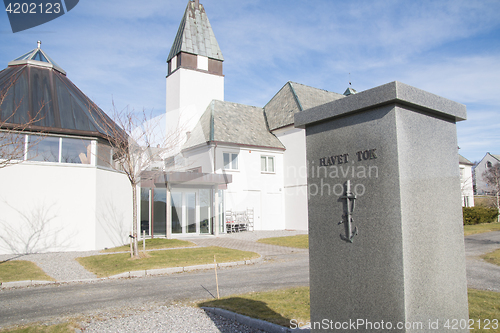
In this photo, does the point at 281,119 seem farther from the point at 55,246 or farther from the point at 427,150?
the point at 427,150

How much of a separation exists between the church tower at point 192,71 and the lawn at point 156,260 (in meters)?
18.8

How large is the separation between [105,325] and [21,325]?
147cm

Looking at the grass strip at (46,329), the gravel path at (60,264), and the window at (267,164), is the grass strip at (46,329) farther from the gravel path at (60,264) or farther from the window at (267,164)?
the window at (267,164)

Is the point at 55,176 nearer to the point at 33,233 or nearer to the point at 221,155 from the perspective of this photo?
the point at 33,233

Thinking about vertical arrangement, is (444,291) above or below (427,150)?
below

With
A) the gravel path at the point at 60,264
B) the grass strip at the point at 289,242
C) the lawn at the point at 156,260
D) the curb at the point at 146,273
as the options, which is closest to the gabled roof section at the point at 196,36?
the grass strip at the point at 289,242

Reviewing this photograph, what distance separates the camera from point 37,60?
1878cm

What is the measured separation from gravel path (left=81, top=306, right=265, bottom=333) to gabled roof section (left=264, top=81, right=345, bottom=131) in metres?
23.0

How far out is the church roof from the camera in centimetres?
1571

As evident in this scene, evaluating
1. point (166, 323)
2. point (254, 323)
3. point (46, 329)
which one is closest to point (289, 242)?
point (166, 323)

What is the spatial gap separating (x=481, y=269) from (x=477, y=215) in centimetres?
2333

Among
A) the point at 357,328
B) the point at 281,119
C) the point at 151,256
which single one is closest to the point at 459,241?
the point at 357,328

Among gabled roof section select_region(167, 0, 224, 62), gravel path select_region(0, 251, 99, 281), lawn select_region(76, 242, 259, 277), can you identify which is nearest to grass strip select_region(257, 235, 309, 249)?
lawn select_region(76, 242, 259, 277)

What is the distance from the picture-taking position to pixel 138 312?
657cm
